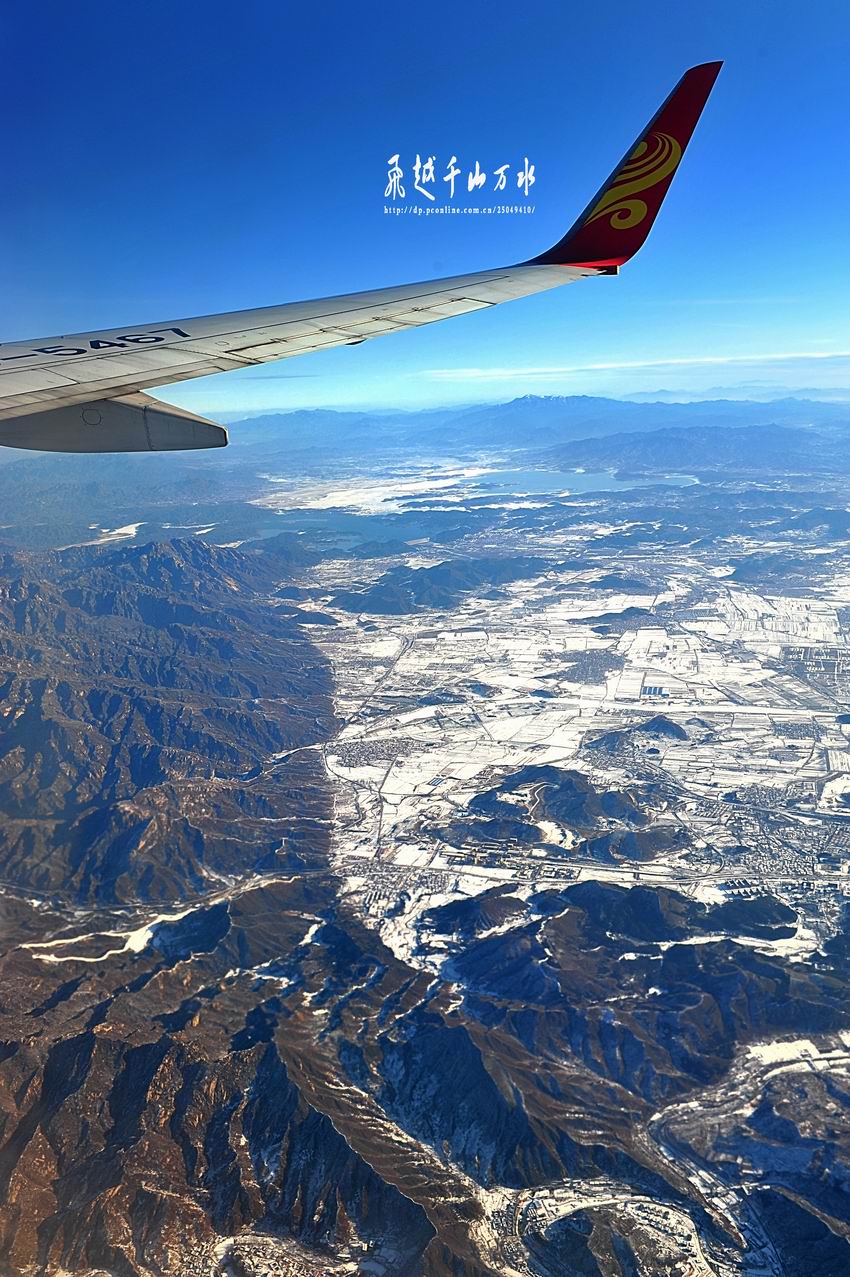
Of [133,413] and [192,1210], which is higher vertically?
[133,413]

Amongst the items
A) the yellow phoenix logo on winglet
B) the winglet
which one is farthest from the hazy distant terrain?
the yellow phoenix logo on winglet

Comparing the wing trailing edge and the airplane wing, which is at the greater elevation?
the airplane wing

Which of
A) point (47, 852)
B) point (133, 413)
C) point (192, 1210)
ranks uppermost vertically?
point (133, 413)

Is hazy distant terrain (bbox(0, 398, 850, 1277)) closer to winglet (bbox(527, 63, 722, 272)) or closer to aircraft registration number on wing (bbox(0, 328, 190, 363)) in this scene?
aircraft registration number on wing (bbox(0, 328, 190, 363))

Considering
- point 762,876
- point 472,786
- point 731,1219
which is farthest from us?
point 472,786

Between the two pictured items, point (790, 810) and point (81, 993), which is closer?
point (81, 993)

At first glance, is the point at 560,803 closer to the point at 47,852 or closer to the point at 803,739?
the point at 803,739

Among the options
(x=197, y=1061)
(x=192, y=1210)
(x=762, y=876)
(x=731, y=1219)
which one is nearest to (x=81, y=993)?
(x=197, y=1061)

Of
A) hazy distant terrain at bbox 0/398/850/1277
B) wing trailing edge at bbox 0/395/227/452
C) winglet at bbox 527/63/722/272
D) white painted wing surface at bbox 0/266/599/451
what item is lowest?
hazy distant terrain at bbox 0/398/850/1277

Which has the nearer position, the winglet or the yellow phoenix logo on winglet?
the winglet
